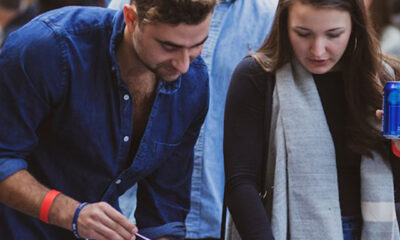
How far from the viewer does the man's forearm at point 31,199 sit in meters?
2.19

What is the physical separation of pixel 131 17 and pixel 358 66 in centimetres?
82

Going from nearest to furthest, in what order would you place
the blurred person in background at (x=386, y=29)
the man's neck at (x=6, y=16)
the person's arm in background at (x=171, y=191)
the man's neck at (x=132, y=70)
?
the man's neck at (x=132, y=70), the person's arm in background at (x=171, y=191), the blurred person in background at (x=386, y=29), the man's neck at (x=6, y=16)

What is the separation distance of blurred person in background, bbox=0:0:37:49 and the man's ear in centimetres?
375

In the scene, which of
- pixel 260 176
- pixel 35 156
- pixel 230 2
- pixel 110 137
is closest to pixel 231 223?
pixel 260 176

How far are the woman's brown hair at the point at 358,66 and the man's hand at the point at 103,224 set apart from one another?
773 mm

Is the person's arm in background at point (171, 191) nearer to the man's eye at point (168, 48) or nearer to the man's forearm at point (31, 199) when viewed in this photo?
the man's eye at point (168, 48)

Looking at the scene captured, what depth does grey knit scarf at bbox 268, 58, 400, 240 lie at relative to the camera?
2.53m

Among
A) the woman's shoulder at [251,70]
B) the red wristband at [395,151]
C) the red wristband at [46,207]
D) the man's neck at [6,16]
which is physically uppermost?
the woman's shoulder at [251,70]

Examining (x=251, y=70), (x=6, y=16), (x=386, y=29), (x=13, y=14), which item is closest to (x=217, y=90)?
(x=251, y=70)

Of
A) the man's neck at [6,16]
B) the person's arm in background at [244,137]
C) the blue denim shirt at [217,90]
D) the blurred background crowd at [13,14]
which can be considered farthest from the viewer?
the man's neck at [6,16]

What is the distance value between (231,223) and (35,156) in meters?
0.71

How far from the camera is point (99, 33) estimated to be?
232cm

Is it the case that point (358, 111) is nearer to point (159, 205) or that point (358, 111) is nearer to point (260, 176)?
point (260, 176)

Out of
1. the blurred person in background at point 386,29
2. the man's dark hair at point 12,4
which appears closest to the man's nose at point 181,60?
the blurred person in background at point 386,29
